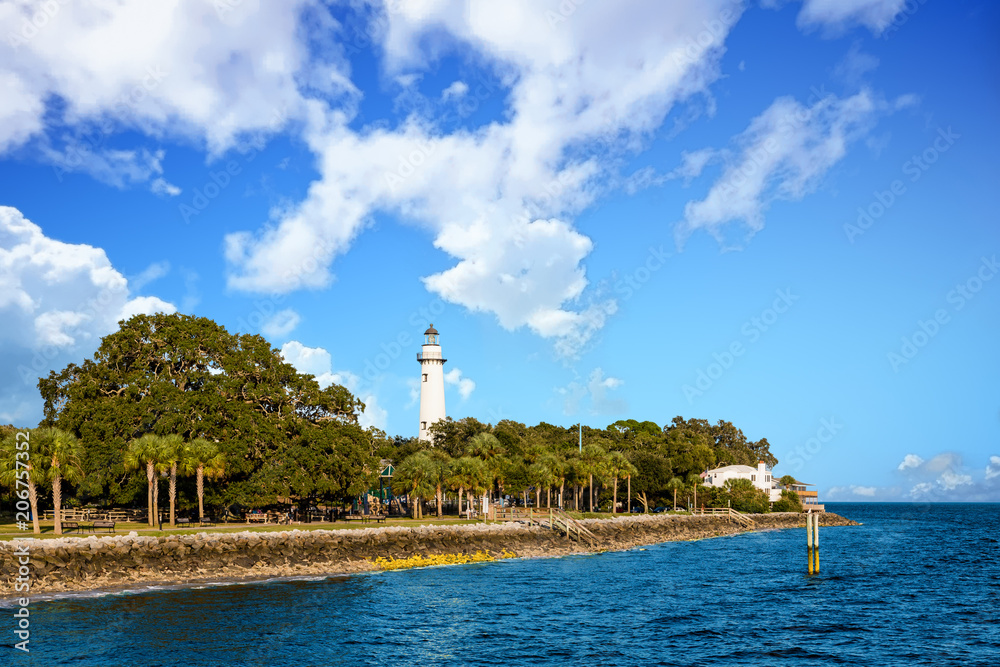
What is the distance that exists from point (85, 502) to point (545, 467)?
1607 inches

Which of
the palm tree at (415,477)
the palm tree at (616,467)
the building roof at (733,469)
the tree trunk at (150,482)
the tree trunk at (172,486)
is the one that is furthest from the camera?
the building roof at (733,469)

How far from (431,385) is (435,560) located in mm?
54924

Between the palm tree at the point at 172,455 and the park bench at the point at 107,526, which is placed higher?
the palm tree at the point at 172,455

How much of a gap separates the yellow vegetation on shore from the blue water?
6.35ft

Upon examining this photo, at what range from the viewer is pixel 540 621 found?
104 ft

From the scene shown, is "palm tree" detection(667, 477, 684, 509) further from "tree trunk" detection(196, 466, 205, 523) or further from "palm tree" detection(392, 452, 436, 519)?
"tree trunk" detection(196, 466, 205, 523)

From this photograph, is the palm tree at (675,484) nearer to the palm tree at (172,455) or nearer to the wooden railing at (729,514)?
the wooden railing at (729,514)

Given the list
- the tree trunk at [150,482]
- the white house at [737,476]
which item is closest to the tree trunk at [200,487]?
the tree trunk at [150,482]

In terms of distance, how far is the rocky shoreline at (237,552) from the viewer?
35281 millimetres

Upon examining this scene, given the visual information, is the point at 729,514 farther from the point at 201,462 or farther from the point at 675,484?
the point at 201,462

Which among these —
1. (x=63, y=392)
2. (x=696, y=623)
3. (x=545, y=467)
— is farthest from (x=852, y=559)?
(x=63, y=392)

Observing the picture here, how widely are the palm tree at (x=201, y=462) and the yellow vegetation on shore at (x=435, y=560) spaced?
13108 mm

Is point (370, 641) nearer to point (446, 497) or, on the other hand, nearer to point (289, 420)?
point (289, 420)
